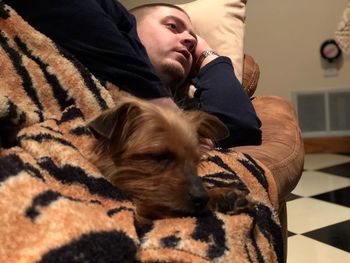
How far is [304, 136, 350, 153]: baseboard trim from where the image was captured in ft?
12.1

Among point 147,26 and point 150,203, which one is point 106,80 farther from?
point 147,26

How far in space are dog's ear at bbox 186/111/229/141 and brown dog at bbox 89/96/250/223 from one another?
3.4 inches

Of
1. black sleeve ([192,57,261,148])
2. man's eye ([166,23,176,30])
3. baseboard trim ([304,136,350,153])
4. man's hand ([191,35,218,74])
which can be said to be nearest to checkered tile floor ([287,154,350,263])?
baseboard trim ([304,136,350,153])

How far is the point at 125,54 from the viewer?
4.02ft

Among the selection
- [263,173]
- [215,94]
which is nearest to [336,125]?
[215,94]

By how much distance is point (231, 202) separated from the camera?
3.31ft

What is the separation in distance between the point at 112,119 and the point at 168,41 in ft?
2.15

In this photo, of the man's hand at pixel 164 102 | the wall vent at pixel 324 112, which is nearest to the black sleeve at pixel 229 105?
the man's hand at pixel 164 102

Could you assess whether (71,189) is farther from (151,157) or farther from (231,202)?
(231,202)

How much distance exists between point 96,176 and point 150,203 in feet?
0.39

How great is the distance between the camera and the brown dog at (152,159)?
97cm

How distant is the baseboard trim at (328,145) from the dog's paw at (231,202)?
9.22 ft

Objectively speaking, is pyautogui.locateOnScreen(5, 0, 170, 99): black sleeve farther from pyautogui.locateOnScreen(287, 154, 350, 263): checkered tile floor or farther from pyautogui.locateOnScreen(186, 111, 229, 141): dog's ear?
pyautogui.locateOnScreen(287, 154, 350, 263): checkered tile floor

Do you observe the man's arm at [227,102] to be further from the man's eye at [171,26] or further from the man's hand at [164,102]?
the man's hand at [164,102]
